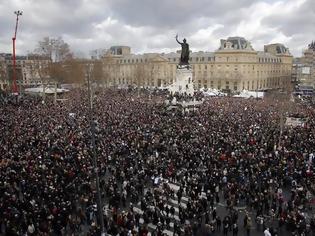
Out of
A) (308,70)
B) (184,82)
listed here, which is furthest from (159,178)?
(308,70)

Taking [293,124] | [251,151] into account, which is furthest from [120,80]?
[251,151]

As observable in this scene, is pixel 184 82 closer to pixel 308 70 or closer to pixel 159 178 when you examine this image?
pixel 159 178

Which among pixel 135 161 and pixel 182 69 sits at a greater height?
pixel 182 69

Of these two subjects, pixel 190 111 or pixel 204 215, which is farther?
pixel 190 111

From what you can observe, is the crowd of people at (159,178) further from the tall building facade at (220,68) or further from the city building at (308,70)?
the city building at (308,70)

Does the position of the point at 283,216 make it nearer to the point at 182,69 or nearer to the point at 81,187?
the point at 81,187

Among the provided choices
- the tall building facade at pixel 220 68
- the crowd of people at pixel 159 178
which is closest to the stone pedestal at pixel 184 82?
the crowd of people at pixel 159 178
